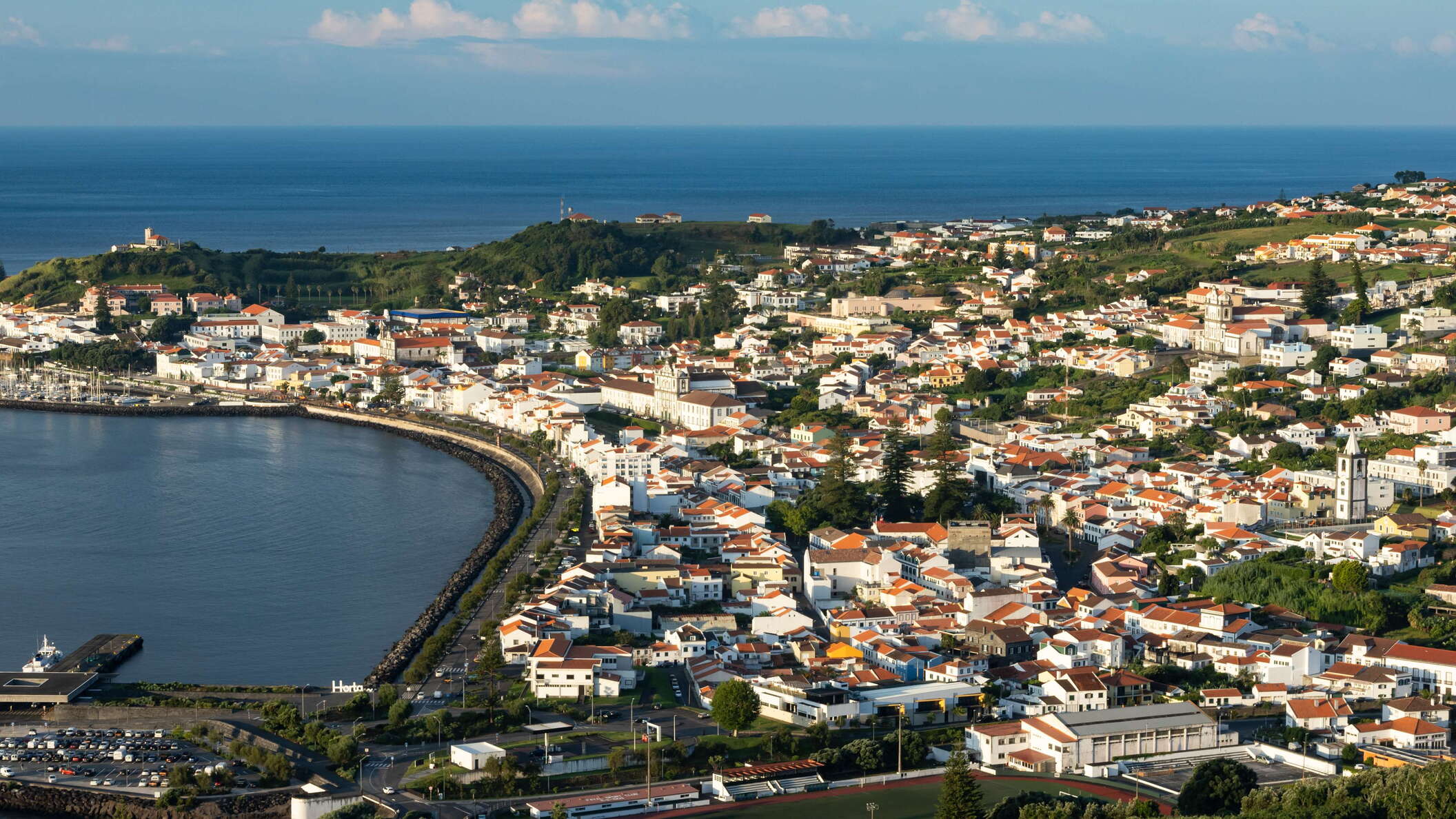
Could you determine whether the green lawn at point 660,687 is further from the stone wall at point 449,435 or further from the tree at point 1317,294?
the tree at point 1317,294

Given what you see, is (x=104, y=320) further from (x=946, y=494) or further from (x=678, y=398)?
(x=946, y=494)

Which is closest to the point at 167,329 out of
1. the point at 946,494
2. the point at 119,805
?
the point at 946,494

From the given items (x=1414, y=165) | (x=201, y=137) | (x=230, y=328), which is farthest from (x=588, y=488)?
(x=201, y=137)

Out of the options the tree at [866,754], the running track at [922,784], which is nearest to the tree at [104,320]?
the tree at [866,754]

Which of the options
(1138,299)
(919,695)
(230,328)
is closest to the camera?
(919,695)

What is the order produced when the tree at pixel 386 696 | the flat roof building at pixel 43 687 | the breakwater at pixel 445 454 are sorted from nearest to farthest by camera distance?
the tree at pixel 386 696
the flat roof building at pixel 43 687
the breakwater at pixel 445 454

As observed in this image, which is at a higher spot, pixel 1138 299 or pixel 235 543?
pixel 1138 299

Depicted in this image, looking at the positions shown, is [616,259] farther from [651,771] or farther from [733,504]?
[651,771]
